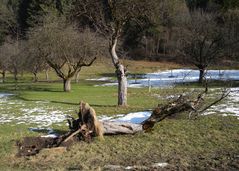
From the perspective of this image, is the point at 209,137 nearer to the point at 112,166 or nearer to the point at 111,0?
the point at 112,166

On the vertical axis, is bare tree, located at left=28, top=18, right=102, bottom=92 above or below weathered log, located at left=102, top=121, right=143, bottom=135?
above

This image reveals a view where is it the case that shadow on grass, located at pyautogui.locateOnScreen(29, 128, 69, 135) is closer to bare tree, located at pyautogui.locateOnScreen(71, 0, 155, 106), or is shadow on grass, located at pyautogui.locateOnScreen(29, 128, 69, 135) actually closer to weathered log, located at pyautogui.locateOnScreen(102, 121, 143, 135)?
weathered log, located at pyautogui.locateOnScreen(102, 121, 143, 135)

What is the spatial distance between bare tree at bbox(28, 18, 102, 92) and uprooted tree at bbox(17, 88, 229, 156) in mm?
23093

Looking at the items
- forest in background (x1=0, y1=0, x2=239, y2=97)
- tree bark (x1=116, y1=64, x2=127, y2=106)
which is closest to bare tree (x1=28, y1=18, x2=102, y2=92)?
A: forest in background (x1=0, y1=0, x2=239, y2=97)

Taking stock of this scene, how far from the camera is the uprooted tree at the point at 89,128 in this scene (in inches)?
556

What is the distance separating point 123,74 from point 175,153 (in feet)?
39.5

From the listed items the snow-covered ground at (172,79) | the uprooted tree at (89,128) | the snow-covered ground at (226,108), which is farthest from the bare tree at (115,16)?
the snow-covered ground at (172,79)

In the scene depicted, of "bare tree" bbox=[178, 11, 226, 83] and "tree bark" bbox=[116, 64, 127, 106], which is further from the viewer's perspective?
"bare tree" bbox=[178, 11, 226, 83]

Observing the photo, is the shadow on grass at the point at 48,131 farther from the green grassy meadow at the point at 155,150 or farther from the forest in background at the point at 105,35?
the forest in background at the point at 105,35

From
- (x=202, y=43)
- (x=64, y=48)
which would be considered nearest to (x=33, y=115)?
(x=64, y=48)

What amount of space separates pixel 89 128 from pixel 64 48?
84.1 feet

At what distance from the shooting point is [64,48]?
130 feet

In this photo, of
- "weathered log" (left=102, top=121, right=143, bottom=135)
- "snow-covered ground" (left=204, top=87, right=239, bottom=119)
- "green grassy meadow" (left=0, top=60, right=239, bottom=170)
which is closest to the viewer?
"green grassy meadow" (left=0, top=60, right=239, bottom=170)

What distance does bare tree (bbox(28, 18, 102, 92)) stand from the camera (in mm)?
39250
